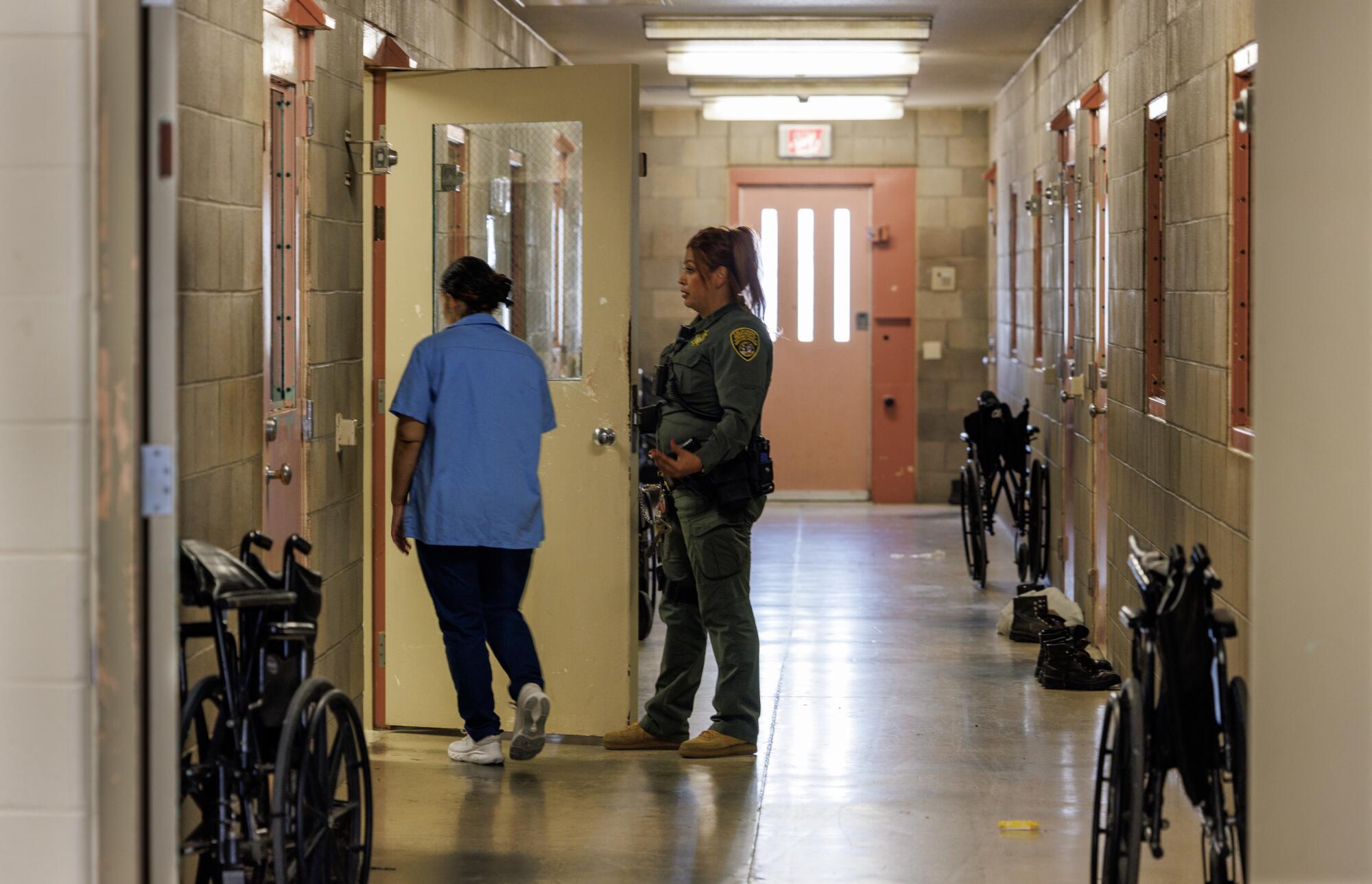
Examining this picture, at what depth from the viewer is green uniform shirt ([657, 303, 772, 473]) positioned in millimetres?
4727

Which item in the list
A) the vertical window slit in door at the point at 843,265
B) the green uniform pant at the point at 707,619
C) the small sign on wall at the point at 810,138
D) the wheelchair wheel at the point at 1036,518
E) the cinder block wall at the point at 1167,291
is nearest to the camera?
the cinder block wall at the point at 1167,291

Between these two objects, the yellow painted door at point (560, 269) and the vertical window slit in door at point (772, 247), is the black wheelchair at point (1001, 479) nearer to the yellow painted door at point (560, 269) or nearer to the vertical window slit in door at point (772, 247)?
the yellow painted door at point (560, 269)

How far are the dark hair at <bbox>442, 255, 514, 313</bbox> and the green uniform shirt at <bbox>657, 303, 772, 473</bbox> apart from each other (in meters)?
0.54

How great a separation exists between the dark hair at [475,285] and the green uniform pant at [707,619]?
0.78m

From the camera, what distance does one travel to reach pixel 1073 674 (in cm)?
595

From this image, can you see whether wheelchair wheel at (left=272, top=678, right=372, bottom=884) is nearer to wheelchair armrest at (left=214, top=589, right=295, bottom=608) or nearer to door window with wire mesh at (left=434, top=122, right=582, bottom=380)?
wheelchair armrest at (left=214, top=589, right=295, bottom=608)

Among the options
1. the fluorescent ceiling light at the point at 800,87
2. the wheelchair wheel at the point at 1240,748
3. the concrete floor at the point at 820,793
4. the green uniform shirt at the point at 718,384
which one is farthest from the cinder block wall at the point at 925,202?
the wheelchair wheel at the point at 1240,748

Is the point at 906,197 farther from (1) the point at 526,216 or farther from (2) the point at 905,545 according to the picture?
(1) the point at 526,216

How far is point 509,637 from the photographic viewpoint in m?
4.73

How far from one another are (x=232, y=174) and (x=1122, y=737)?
7.20ft

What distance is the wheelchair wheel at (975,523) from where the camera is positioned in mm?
8062

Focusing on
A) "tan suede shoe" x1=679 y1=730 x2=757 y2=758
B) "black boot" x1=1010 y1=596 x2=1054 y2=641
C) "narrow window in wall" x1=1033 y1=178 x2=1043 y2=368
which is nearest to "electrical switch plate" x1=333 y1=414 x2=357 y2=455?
"tan suede shoe" x1=679 y1=730 x2=757 y2=758

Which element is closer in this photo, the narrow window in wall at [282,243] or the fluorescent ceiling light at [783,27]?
the narrow window in wall at [282,243]

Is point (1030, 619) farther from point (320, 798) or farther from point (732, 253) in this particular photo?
point (320, 798)
